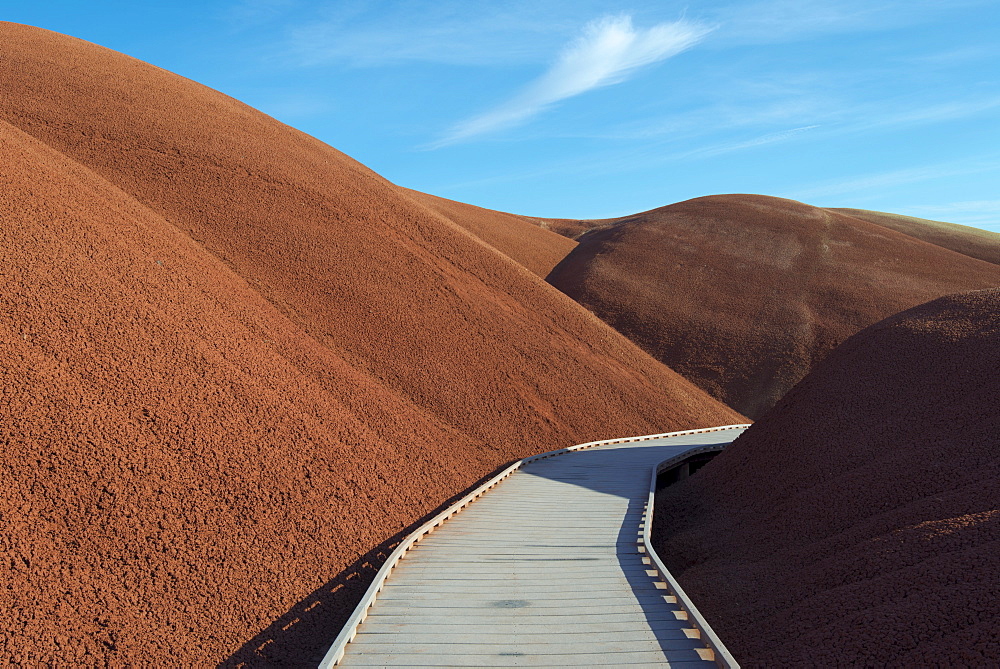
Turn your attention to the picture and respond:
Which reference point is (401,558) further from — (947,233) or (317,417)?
(947,233)

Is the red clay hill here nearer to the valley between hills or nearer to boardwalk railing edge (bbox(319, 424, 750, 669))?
the valley between hills

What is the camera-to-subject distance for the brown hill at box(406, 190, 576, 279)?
157 feet

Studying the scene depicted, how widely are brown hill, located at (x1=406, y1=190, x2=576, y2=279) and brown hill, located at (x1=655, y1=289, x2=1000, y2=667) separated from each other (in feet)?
106

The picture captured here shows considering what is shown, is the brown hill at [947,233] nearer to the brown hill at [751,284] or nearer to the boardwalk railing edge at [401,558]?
the brown hill at [751,284]

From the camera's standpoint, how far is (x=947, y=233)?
6569 cm

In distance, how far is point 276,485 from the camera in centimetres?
1070

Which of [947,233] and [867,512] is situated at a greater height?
[947,233]

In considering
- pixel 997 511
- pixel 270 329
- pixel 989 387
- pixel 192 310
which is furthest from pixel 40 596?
pixel 989 387

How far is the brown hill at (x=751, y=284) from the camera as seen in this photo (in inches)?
1492

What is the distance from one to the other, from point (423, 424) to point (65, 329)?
792 centimetres

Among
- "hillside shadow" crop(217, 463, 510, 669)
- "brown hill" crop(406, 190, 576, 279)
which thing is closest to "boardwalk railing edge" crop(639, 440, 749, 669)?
"hillside shadow" crop(217, 463, 510, 669)

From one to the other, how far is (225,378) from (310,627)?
512 centimetres

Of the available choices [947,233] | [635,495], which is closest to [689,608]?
[635,495]

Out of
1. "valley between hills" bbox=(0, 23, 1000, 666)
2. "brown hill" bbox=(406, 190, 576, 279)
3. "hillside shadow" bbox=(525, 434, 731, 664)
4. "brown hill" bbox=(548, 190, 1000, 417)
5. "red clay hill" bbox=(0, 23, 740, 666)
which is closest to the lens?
"hillside shadow" bbox=(525, 434, 731, 664)
